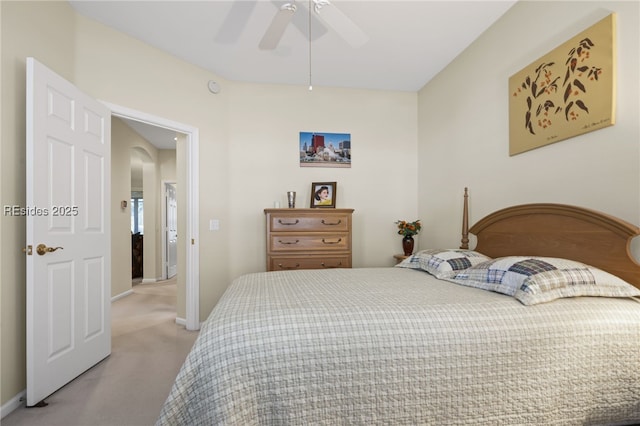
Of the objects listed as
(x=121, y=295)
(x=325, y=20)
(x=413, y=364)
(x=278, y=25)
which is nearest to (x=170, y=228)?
(x=121, y=295)

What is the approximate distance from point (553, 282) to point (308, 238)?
7.35 ft

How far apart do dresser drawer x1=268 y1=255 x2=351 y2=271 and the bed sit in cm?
169

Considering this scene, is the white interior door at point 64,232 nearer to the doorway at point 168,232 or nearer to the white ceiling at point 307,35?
the white ceiling at point 307,35

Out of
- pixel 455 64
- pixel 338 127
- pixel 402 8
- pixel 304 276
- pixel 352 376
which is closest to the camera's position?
pixel 352 376

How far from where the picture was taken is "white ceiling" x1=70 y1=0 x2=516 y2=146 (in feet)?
7.99

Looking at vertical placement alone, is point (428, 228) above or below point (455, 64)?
below

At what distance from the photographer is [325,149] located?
3879 mm

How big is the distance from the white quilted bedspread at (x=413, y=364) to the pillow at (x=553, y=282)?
0.05 m

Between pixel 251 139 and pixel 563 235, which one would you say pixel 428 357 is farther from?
pixel 251 139

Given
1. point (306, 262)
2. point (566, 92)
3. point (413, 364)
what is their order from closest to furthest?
point (413, 364) < point (566, 92) < point (306, 262)

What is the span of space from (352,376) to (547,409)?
840 millimetres

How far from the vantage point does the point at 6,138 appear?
6.31 ft

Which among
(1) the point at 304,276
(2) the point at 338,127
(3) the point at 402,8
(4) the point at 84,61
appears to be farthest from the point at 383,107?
(4) the point at 84,61

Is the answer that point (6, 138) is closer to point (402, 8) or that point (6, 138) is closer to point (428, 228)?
point (402, 8)
